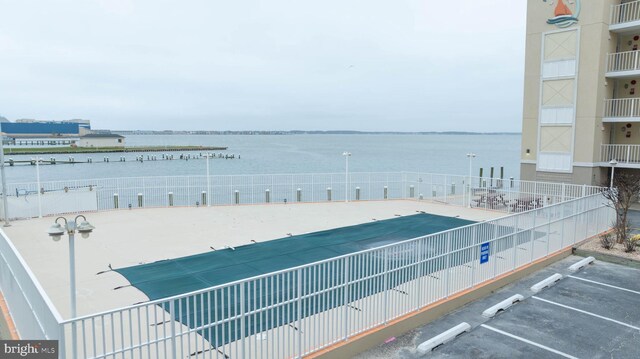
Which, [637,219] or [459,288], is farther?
[637,219]

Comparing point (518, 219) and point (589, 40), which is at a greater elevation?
point (589, 40)

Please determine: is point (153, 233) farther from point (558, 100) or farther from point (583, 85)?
point (583, 85)

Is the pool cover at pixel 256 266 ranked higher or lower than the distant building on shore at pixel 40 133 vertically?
lower

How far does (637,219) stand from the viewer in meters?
19.3

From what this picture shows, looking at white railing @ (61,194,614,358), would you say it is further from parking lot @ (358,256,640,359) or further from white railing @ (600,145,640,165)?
white railing @ (600,145,640,165)

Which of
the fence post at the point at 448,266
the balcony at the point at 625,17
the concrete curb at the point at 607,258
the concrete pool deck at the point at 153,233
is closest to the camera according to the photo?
the fence post at the point at 448,266

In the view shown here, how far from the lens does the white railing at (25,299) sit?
16.0 ft

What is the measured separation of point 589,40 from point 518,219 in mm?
17867

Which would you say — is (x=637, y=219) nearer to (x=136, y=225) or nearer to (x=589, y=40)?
(x=589, y=40)

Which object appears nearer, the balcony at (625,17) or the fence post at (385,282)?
the fence post at (385,282)

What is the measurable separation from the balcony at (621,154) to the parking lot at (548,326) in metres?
15.9

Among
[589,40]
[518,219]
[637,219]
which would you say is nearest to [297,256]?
[518,219]

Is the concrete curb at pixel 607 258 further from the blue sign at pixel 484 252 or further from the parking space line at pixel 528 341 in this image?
the parking space line at pixel 528 341

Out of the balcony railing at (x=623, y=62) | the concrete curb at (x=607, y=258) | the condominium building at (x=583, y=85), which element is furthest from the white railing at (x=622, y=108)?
the concrete curb at (x=607, y=258)
